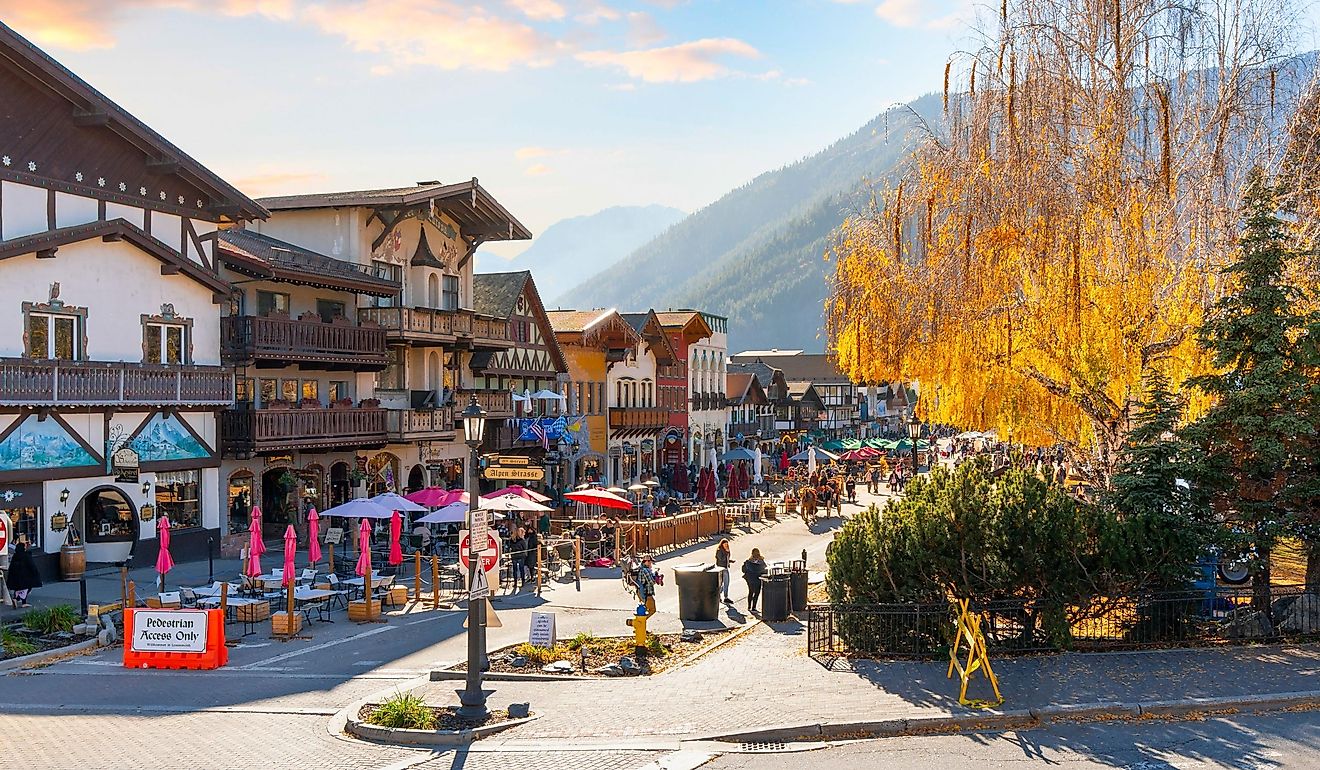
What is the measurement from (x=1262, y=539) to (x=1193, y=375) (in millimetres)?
3916

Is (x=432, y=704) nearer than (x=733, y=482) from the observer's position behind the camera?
Yes

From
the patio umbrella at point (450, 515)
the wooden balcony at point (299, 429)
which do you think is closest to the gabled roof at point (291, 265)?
the wooden balcony at point (299, 429)

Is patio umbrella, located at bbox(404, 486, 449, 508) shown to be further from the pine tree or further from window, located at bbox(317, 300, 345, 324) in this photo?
the pine tree

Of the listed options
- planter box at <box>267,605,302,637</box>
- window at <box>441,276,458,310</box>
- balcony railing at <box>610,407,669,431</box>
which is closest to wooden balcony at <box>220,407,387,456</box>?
window at <box>441,276,458,310</box>

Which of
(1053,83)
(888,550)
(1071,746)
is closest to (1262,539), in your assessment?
(888,550)

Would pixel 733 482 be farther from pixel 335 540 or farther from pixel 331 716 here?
pixel 331 716

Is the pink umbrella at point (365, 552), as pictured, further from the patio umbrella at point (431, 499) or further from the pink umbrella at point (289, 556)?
the patio umbrella at point (431, 499)

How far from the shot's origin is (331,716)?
16.6 metres

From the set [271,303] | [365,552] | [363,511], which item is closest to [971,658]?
[365,552]

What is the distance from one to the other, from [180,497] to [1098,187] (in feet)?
77.7

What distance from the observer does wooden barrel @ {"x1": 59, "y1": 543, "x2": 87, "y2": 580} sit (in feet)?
95.6

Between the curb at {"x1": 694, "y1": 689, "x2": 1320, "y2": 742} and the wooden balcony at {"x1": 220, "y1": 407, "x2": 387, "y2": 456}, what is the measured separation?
22.6 meters

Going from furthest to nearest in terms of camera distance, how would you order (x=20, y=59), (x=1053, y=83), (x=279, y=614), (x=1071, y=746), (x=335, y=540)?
(x=335, y=540), (x=20, y=59), (x=1053, y=83), (x=279, y=614), (x=1071, y=746)

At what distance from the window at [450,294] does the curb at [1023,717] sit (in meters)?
32.6
